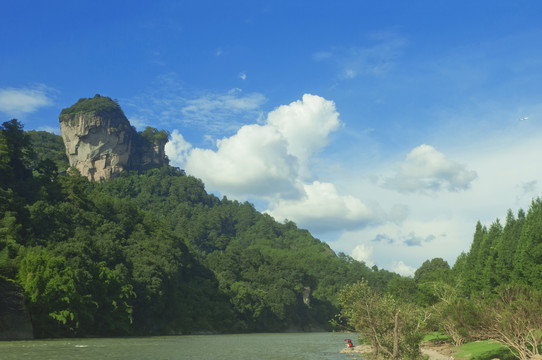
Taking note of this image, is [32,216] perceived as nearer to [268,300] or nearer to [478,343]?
[478,343]

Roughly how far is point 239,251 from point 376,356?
382ft

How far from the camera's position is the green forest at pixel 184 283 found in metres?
27.7

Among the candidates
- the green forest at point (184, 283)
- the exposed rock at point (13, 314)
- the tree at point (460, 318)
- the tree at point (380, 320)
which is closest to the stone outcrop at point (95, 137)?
the green forest at point (184, 283)

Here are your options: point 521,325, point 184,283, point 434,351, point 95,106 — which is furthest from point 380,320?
point 95,106

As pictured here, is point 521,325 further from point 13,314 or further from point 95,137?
point 95,137

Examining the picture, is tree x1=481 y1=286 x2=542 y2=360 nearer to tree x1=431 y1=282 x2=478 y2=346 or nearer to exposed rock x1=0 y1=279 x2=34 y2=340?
tree x1=431 y1=282 x2=478 y2=346

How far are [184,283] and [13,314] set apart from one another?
49626 millimetres

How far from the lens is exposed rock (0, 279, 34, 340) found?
48688 millimetres

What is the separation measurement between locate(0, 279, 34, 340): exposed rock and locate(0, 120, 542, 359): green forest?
173 cm

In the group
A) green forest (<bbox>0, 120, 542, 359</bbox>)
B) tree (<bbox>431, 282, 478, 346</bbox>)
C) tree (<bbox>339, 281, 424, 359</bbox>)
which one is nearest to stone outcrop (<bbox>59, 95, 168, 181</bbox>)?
green forest (<bbox>0, 120, 542, 359</bbox>)

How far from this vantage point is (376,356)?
77.7 ft

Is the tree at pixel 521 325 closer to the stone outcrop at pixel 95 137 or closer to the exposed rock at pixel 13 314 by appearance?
the exposed rock at pixel 13 314

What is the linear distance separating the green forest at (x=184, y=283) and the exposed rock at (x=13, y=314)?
1.73 meters

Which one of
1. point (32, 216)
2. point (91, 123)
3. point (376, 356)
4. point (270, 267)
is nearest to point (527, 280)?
point (376, 356)
